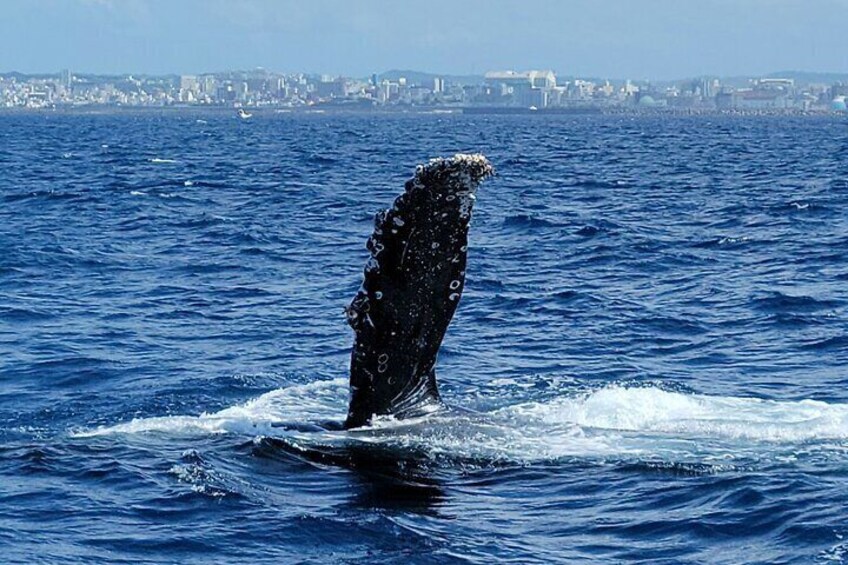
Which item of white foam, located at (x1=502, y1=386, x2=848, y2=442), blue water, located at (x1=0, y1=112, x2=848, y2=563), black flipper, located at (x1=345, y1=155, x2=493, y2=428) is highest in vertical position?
black flipper, located at (x1=345, y1=155, x2=493, y2=428)

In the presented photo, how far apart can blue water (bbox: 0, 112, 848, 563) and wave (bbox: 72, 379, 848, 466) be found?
0.04 meters

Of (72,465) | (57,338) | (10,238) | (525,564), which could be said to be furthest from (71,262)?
(525,564)

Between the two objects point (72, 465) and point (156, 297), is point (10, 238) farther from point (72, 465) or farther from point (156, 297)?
point (72, 465)

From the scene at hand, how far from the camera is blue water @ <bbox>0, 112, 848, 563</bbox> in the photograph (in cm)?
977

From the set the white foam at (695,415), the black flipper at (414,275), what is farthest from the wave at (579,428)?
the black flipper at (414,275)

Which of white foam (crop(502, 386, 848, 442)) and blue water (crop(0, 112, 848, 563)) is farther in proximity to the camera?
white foam (crop(502, 386, 848, 442))

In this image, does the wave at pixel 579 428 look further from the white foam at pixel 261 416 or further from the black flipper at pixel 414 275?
the black flipper at pixel 414 275

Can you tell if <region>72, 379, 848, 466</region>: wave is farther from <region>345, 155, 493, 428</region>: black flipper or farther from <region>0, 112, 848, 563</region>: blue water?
<region>345, 155, 493, 428</region>: black flipper

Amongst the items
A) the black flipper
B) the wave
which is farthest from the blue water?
the black flipper

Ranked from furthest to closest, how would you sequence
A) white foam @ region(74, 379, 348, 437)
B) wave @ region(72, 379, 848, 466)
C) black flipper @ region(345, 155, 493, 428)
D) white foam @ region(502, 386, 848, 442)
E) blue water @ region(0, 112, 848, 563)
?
white foam @ region(74, 379, 348, 437) < white foam @ region(502, 386, 848, 442) < wave @ region(72, 379, 848, 466) < black flipper @ region(345, 155, 493, 428) < blue water @ region(0, 112, 848, 563)

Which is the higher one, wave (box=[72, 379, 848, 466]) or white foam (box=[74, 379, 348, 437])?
wave (box=[72, 379, 848, 466])

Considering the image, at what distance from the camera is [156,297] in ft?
→ 71.2

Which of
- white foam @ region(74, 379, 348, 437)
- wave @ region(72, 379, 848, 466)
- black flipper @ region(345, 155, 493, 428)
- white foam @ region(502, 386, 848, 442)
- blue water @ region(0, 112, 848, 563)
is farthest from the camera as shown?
white foam @ region(74, 379, 348, 437)

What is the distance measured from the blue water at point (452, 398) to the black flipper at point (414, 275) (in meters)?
0.63
